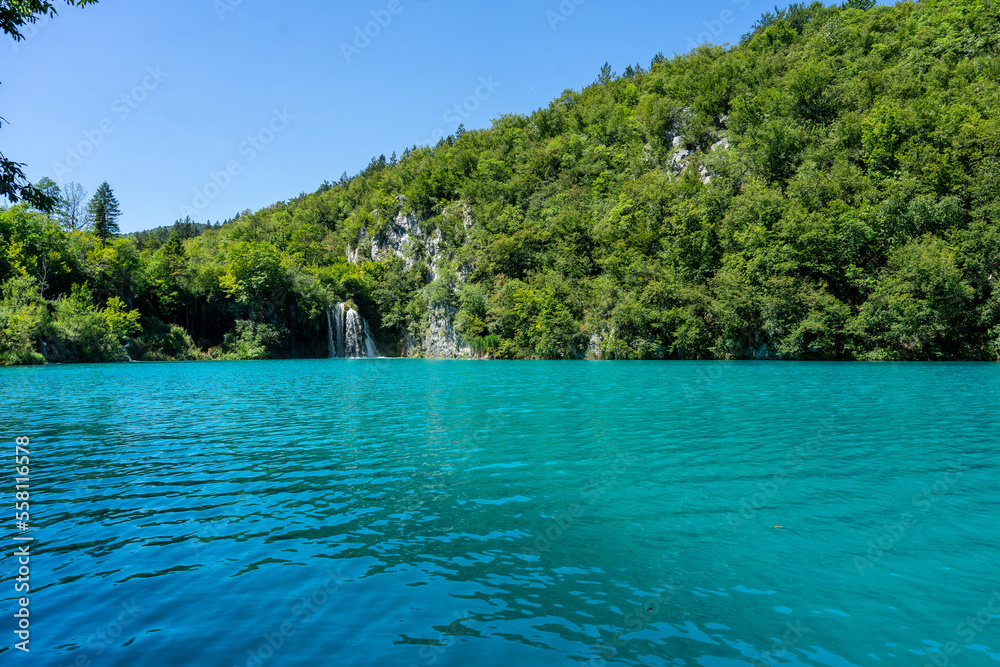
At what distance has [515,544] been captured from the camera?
264 inches

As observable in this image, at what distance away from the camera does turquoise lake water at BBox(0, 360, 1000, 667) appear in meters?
4.47

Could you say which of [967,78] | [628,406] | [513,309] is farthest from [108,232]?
[967,78]

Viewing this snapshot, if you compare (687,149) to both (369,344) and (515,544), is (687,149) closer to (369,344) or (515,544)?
(369,344)

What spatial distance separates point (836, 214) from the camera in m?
51.2

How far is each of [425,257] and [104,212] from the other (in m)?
60.0

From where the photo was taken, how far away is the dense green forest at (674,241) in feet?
157

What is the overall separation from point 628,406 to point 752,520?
11.7m

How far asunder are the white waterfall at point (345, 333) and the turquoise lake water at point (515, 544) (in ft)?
225

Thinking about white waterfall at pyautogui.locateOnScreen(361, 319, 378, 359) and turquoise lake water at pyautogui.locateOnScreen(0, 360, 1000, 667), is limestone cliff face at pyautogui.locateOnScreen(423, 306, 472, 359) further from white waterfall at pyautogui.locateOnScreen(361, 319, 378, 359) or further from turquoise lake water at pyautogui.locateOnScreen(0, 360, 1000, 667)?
turquoise lake water at pyautogui.locateOnScreen(0, 360, 1000, 667)

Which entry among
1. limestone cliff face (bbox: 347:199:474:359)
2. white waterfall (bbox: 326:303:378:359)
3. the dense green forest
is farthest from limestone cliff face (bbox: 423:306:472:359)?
white waterfall (bbox: 326:303:378:359)

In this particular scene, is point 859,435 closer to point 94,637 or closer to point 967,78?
point 94,637

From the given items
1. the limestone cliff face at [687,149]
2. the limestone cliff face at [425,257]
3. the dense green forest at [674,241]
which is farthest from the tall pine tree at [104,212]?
the limestone cliff face at [687,149]

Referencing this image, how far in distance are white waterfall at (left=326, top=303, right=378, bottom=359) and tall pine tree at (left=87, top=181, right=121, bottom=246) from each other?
42.8 metres

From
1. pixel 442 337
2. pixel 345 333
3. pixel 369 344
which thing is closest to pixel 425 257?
pixel 369 344
